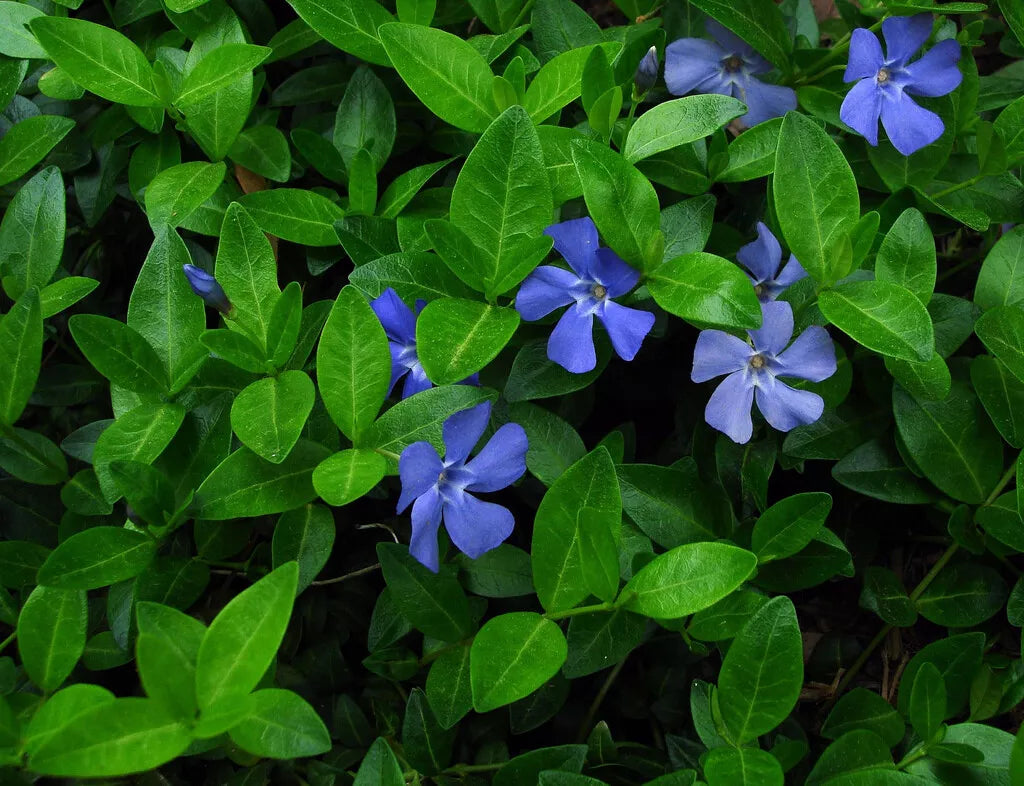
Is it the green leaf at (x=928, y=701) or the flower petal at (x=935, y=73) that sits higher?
the flower petal at (x=935, y=73)

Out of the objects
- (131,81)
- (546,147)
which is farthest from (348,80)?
(546,147)

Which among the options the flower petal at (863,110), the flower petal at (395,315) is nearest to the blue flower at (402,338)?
the flower petal at (395,315)

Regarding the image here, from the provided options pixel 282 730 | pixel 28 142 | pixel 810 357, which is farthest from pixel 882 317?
pixel 28 142

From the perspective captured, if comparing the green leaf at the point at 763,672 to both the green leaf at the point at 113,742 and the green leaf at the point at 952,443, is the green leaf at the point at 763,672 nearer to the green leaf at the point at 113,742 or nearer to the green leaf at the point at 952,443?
the green leaf at the point at 952,443

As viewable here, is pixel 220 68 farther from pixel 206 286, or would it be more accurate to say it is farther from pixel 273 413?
pixel 273 413

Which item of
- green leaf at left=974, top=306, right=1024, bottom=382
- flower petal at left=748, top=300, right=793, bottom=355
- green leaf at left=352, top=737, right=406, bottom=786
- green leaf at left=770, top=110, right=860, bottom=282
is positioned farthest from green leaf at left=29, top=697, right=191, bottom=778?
green leaf at left=974, top=306, right=1024, bottom=382

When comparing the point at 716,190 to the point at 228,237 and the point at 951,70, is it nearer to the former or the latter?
the point at 951,70
